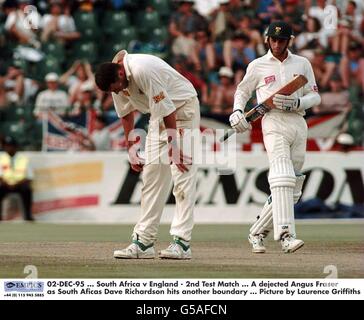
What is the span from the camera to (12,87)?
1830 centimetres

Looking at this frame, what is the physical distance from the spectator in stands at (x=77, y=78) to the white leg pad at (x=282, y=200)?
336 inches

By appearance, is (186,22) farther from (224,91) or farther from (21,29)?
(21,29)

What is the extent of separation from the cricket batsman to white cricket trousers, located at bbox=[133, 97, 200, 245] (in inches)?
27.2

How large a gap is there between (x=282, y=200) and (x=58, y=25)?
10.3 metres

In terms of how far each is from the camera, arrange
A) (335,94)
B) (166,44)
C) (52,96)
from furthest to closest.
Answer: (166,44) → (52,96) → (335,94)

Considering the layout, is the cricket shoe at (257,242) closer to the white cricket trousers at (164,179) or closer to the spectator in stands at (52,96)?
the white cricket trousers at (164,179)

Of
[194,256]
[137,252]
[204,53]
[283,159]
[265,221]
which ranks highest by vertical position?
[204,53]

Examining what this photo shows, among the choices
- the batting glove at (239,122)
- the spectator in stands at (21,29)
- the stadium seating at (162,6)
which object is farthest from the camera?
the stadium seating at (162,6)

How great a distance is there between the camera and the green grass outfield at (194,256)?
27.7 feet

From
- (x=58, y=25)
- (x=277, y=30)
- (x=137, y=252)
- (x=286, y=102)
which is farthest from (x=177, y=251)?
(x=58, y=25)

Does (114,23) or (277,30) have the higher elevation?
(114,23)

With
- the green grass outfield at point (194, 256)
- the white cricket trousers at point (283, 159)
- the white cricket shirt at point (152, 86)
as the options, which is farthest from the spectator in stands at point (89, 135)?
the white cricket shirt at point (152, 86)

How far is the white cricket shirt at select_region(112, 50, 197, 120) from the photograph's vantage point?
8953 mm

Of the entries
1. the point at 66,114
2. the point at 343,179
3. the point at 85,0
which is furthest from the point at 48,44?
the point at 343,179
